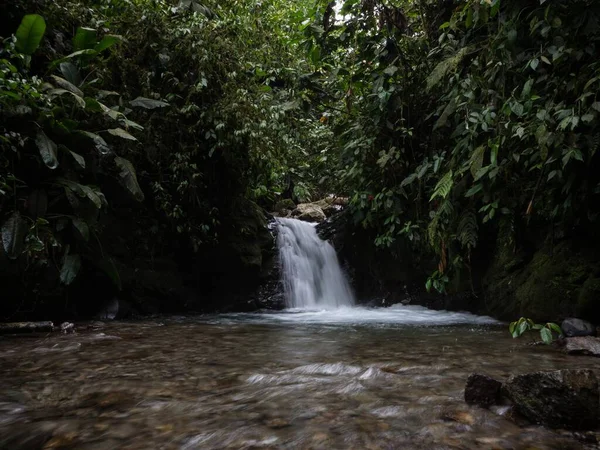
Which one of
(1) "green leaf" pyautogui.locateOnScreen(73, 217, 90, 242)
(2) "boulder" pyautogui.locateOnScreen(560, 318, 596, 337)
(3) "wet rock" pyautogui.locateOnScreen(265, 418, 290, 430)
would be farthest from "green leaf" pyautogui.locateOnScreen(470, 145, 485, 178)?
(1) "green leaf" pyautogui.locateOnScreen(73, 217, 90, 242)

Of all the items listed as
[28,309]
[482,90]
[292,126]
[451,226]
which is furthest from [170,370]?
[292,126]

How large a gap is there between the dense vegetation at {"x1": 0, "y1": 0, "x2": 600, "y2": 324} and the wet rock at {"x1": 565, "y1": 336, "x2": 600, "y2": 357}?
1.18 metres

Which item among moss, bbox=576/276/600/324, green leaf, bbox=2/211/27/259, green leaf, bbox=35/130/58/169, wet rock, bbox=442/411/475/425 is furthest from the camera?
moss, bbox=576/276/600/324

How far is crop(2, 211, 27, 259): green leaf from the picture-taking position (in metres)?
3.62

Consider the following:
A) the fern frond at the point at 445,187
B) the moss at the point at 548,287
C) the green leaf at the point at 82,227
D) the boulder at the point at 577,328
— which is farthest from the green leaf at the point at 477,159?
the green leaf at the point at 82,227

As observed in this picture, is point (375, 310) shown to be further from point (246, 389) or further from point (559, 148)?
point (246, 389)

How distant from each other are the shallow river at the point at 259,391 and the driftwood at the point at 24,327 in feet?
0.94

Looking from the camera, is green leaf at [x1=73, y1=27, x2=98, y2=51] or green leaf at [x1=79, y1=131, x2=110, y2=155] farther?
green leaf at [x1=73, y1=27, x2=98, y2=51]

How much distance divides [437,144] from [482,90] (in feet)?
5.13

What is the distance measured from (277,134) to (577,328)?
4686mm

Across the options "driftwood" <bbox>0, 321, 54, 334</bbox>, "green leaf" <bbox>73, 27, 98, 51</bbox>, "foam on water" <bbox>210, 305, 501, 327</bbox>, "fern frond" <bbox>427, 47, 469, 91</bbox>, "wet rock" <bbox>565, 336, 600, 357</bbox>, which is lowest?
"foam on water" <bbox>210, 305, 501, 327</bbox>

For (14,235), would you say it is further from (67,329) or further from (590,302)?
(590,302)

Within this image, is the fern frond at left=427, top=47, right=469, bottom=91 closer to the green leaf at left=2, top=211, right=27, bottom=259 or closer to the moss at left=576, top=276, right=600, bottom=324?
the moss at left=576, top=276, right=600, bottom=324

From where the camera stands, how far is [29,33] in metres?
4.11
